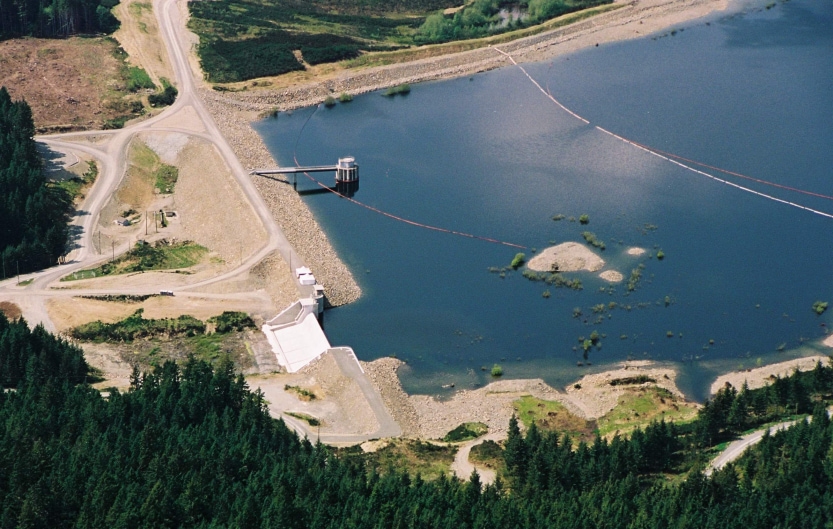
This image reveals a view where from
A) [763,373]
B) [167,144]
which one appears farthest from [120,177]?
[763,373]

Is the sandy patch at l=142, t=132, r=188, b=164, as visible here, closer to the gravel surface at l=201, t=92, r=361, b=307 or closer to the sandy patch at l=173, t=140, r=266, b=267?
the sandy patch at l=173, t=140, r=266, b=267

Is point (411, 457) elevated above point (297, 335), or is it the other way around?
point (297, 335)

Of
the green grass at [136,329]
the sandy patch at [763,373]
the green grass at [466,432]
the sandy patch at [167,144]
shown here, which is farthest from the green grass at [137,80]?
the sandy patch at [763,373]

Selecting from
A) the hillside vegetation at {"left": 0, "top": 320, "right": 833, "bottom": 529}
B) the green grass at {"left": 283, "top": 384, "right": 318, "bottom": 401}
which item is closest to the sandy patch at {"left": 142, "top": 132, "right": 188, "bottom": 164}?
the green grass at {"left": 283, "top": 384, "right": 318, "bottom": 401}

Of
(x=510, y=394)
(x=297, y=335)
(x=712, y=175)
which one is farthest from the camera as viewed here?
(x=712, y=175)

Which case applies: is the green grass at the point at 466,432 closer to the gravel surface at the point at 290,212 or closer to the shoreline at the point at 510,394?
the shoreline at the point at 510,394

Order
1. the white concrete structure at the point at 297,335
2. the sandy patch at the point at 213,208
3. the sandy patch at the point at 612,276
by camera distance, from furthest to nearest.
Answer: the sandy patch at the point at 213,208
the sandy patch at the point at 612,276
the white concrete structure at the point at 297,335

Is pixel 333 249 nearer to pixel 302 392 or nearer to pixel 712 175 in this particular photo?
pixel 302 392
